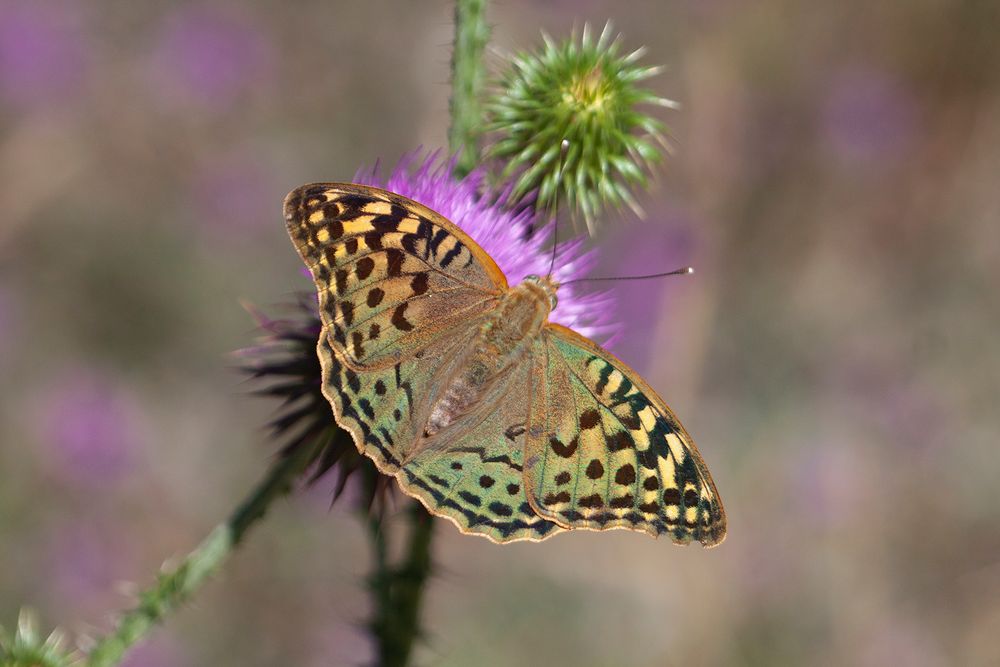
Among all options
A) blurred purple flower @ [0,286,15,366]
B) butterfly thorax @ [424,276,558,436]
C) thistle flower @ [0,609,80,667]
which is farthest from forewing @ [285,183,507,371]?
blurred purple flower @ [0,286,15,366]

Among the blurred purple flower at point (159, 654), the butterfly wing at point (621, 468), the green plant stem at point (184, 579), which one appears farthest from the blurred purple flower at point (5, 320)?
the butterfly wing at point (621, 468)

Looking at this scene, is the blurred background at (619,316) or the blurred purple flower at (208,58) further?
the blurred purple flower at (208,58)

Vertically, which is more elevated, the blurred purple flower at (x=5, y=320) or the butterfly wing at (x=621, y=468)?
the blurred purple flower at (x=5, y=320)

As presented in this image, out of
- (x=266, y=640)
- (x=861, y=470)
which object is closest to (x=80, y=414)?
(x=266, y=640)

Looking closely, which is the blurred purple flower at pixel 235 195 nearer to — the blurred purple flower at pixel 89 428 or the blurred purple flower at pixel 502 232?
the blurred purple flower at pixel 89 428

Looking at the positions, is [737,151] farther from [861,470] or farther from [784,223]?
[861,470]

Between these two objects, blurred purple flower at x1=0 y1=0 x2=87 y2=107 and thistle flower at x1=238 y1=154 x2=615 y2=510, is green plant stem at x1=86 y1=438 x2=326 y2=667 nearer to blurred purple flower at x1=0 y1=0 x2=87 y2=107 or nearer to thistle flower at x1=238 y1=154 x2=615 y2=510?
thistle flower at x1=238 y1=154 x2=615 y2=510

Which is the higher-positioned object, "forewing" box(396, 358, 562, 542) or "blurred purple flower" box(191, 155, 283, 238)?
"blurred purple flower" box(191, 155, 283, 238)

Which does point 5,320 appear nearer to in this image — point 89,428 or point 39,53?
point 89,428
